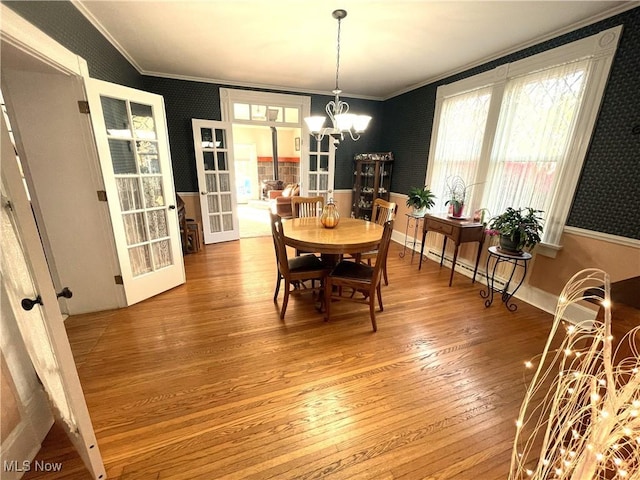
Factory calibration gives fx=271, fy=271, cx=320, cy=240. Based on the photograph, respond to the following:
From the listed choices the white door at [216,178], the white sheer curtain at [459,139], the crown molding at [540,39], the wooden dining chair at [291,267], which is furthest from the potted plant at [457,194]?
the white door at [216,178]

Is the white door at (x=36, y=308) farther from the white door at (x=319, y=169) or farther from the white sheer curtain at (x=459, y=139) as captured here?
the white door at (x=319, y=169)

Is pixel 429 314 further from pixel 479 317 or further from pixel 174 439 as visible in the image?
pixel 174 439

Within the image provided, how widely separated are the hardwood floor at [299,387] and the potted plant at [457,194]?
1151 mm

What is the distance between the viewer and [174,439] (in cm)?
143

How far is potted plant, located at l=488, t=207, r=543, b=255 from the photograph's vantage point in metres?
2.53

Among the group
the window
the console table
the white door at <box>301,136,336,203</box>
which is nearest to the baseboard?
the console table

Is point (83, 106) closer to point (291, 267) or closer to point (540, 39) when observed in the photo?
point (291, 267)

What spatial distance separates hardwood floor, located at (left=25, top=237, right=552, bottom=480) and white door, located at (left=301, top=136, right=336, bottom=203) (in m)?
2.90

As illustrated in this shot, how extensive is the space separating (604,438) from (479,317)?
Answer: 2.31 m

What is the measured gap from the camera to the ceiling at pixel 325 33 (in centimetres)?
226

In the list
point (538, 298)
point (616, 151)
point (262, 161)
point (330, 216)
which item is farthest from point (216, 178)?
point (262, 161)

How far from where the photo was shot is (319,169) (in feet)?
17.1

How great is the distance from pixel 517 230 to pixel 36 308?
11.2 feet

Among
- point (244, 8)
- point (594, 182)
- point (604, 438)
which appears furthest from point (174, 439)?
point (594, 182)
